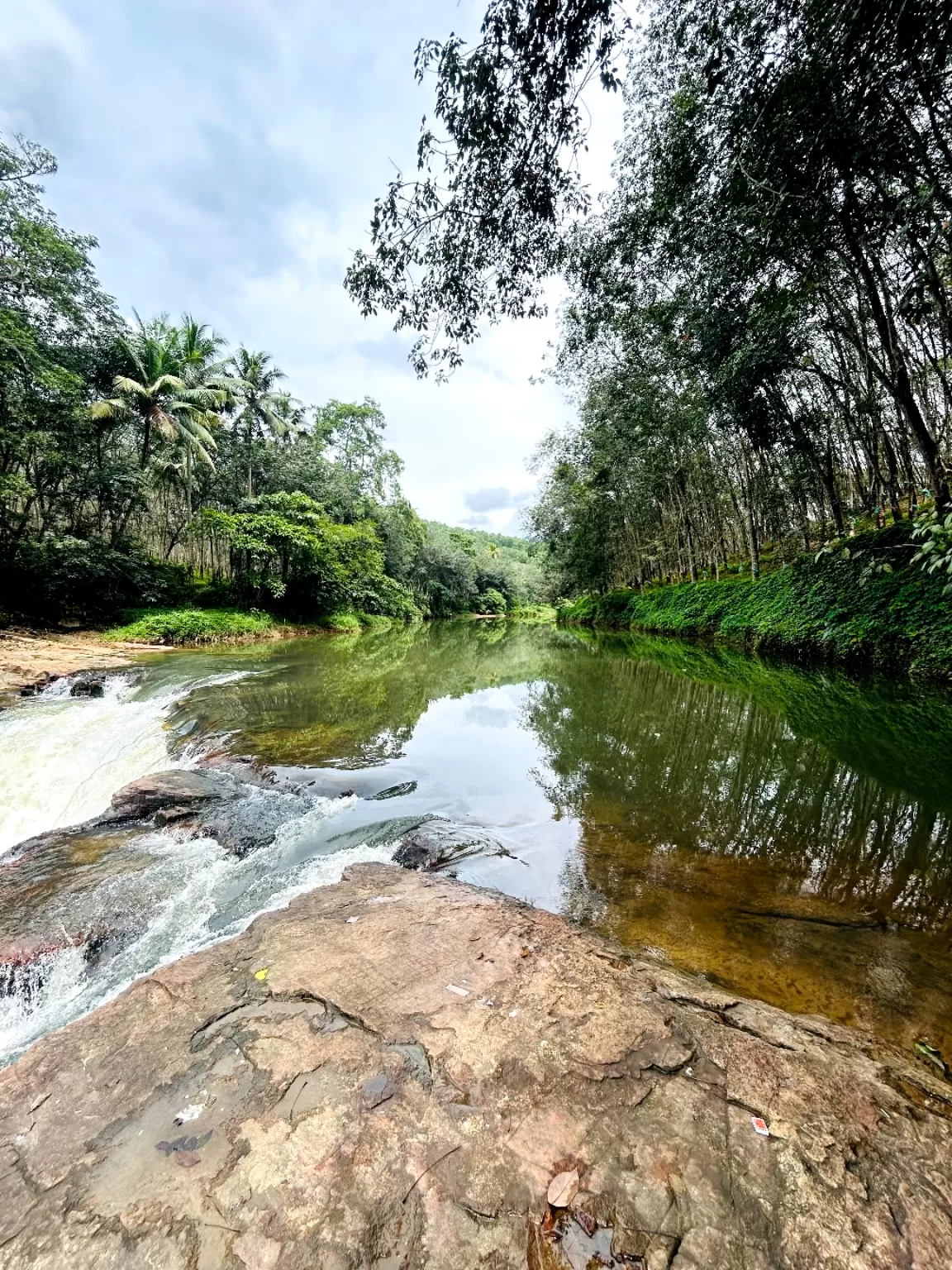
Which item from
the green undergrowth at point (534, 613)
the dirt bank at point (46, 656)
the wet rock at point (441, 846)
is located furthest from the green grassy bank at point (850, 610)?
the green undergrowth at point (534, 613)

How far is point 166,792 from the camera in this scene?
4895 millimetres

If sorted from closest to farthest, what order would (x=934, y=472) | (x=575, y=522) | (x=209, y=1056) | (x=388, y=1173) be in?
1. (x=388, y=1173)
2. (x=209, y=1056)
3. (x=934, y=472)
4. (x=575, y=522)

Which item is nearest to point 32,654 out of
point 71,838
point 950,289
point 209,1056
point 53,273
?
point 71,838

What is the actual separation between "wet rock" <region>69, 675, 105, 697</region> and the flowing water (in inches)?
10.4

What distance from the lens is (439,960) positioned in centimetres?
245

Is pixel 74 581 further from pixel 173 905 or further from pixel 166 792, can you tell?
pixel 173 905

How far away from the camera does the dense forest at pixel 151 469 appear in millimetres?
13922

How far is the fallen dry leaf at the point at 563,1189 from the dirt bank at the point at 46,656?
33.9ft

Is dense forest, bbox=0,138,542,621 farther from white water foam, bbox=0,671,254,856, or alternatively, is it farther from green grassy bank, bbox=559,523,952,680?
green grassy bank, bbox=559,523,952,680

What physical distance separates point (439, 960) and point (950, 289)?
9.94m

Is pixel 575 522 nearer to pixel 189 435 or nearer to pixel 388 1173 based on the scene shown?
pixel 189 435

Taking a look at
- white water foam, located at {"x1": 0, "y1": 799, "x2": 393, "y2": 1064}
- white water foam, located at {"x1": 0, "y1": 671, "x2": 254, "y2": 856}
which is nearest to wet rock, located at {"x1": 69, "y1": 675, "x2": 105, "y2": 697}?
white water foam, located at {"x1": 0, "y1": 671, "x2": 254, "y2": 856}

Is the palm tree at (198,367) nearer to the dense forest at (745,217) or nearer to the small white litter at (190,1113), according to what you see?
the dense forest at (745,217)

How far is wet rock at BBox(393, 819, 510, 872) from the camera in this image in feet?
12.8
